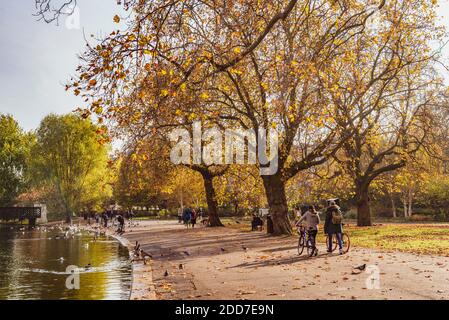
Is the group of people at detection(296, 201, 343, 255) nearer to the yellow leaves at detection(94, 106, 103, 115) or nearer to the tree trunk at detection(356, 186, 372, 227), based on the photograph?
the yellow leaves at detection(94, 106, 103, 115)

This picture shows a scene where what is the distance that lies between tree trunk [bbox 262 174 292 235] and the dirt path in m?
7.49

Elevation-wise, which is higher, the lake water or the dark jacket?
the dark jacket

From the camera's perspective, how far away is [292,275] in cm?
1279

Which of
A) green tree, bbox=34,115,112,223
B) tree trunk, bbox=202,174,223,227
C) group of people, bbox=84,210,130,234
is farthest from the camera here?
green tree, bbox=34,115,112,223

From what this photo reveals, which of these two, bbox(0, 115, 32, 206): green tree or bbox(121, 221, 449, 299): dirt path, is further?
bbox(0, 115, 32, 206): green tree

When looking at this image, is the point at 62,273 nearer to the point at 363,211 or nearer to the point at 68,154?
the point at 363,211

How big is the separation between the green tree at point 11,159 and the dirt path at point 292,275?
62.3 metres

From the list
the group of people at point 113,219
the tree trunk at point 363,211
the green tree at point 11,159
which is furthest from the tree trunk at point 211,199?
the green tree at point 11,159

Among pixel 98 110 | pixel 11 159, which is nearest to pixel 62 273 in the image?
pixel 98 110

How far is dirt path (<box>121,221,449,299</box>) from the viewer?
1018 centimetres

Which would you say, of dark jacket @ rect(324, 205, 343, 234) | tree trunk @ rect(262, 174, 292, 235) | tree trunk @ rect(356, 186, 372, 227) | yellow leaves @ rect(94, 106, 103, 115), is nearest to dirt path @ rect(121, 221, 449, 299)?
dark jacket @ rect(324, 205, 343, 234)

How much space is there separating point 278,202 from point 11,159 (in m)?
60.2

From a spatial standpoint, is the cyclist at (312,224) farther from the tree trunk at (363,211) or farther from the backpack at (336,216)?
the tree trunk at (363,211)

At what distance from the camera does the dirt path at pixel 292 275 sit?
10.2m
